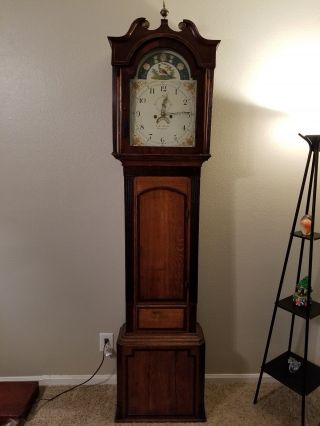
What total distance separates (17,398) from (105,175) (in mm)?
1191

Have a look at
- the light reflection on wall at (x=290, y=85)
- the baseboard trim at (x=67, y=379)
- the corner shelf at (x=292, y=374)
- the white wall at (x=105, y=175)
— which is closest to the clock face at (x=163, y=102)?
the white wall at (x=105, y=175)

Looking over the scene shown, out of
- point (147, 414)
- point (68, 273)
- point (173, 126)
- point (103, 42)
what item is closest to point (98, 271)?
point (68, 273)

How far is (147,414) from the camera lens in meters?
1.60

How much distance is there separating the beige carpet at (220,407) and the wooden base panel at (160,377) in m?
0.09

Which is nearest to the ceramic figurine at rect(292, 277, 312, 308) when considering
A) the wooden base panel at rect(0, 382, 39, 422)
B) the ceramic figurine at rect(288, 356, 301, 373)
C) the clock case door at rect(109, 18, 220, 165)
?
the ceramic figurine at rect(288, 356, 301, 373)

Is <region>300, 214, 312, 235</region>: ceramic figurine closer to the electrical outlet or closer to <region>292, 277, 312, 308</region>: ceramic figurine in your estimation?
<region>292, 277, 312, 308</region>: ceramic figurine

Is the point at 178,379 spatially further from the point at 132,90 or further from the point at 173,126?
the point at 132,90

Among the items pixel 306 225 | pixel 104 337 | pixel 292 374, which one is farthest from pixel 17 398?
pixel 306 225

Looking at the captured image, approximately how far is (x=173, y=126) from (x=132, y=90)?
216 millimetres

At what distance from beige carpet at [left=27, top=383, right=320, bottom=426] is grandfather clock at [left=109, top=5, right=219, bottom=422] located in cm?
14

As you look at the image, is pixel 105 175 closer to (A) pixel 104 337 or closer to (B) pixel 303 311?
(A) pixel 104 337

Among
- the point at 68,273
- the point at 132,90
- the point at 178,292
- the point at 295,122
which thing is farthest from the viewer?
the point at 68,273

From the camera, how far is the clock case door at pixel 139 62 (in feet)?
4.23

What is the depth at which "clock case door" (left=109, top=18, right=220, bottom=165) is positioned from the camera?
1290 mm
